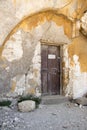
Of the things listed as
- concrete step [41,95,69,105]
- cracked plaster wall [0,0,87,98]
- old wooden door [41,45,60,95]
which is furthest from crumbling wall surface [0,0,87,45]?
concrete step [41,95,69,105]

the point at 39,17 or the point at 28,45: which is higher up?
the point at 39,17

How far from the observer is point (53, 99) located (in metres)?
7.13

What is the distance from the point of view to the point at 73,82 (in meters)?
7.66

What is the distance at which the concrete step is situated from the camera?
6.99m

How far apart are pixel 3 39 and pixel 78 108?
2571 millimetres

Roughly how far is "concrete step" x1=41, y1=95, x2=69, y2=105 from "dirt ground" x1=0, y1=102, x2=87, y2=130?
0.76ft

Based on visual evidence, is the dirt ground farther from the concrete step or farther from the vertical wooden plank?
the vertical wooden plank

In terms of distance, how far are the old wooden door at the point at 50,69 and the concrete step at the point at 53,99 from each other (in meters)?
0.20

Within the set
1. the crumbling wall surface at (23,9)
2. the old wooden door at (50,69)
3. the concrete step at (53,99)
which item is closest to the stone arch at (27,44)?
the crumbling wall surface at (23,9)

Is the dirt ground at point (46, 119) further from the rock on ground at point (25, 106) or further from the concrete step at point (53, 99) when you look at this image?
the concrete step at point (53, 99)

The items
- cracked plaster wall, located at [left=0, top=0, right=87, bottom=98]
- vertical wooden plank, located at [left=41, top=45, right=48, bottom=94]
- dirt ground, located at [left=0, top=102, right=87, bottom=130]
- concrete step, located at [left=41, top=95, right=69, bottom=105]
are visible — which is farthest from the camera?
vertical wooden plank, located at [left=41, top=45, right=48, bottom=94]

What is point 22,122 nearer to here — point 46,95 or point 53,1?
point 46,95

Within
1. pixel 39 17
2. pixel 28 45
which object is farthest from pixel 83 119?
pixel 39 17

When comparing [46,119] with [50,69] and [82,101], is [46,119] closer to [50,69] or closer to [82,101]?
[82,101]
